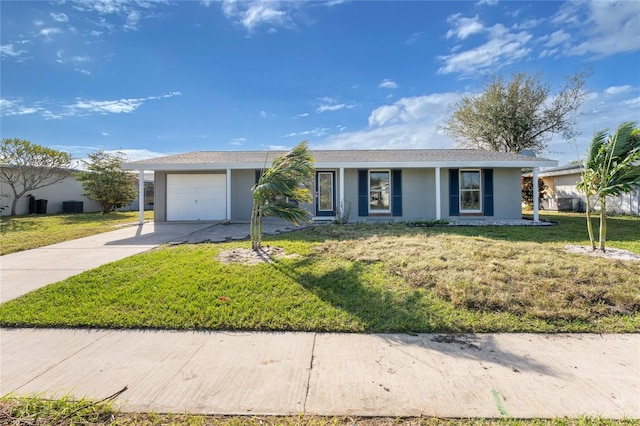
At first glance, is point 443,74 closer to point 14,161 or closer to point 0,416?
point 0,416

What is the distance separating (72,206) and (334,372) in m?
25.1

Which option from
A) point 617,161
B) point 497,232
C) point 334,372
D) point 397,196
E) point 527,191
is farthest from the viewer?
point 527,191

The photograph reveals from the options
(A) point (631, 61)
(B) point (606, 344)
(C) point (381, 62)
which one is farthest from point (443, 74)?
(B) point (606, 344)

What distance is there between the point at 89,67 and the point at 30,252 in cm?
693

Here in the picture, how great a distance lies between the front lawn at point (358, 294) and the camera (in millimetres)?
3871

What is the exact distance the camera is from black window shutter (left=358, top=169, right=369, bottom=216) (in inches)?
535

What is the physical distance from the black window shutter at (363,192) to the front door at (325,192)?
1.15m

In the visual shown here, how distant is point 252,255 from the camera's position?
6.93 metres

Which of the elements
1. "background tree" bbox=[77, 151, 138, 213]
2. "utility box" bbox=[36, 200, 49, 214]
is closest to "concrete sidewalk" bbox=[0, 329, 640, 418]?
"background tree" bbox=[77, 151, 138, 213]

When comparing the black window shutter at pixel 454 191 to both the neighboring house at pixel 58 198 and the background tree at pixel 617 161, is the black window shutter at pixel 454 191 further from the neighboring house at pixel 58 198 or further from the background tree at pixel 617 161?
the neighboring house at pixel 58 198

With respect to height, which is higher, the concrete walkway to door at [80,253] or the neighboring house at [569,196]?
the neighboring house at [569,196]

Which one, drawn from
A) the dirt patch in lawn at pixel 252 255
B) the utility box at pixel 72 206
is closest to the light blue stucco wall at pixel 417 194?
the dirt patch in lawn at pixel 252 255

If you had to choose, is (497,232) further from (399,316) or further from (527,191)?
(527,191)

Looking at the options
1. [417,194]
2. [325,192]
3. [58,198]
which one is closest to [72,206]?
[58,198]
